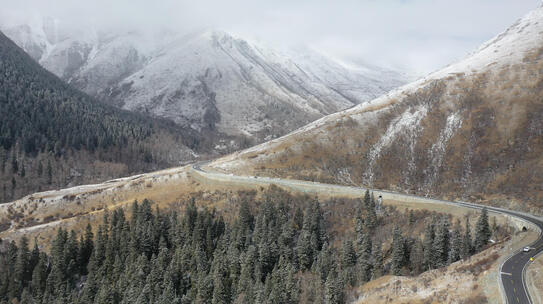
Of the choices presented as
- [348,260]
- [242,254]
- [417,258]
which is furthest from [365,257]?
[242,254]

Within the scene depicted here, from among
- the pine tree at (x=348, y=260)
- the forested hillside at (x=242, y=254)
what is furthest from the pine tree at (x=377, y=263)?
the pine tree at (x=348, y=260)

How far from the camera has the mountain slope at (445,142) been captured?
10194 centimetres

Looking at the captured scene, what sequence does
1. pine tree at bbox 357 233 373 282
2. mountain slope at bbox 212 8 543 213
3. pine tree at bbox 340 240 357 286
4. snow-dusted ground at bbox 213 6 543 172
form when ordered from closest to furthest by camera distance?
pine tree at bbox 357 233 373 282, pine tree at bbox 340 240 357 286, mountain slope at bbox 212 8 543 213, snow-dusted ground at bbox 213 6 543 172

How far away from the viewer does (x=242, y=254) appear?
7544 cm

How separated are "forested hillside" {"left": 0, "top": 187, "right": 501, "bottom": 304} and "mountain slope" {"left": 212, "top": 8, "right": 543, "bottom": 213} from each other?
3137 centimetres

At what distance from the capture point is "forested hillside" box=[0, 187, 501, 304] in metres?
62.2

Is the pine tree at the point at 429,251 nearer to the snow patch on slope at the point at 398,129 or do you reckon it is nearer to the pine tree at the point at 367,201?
the pine tree at the point at 367,201

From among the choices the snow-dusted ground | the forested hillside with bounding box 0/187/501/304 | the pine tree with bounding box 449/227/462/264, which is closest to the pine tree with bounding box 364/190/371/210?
the forested hillside with bounding box 0/187/501/304

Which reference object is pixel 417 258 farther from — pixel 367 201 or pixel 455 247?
pixel 367 201

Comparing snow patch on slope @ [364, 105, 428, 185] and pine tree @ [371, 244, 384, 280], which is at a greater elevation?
snow patch on slope @ [364, 105, 428, 185]

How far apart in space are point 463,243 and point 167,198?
81.2 m

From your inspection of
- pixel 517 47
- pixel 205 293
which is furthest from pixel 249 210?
pixel 517 47

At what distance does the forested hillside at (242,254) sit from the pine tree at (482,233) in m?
0.15

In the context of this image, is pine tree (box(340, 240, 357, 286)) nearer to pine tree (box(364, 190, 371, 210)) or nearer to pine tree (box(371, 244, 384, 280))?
pine tree (box(371, 244, 384, 280))
